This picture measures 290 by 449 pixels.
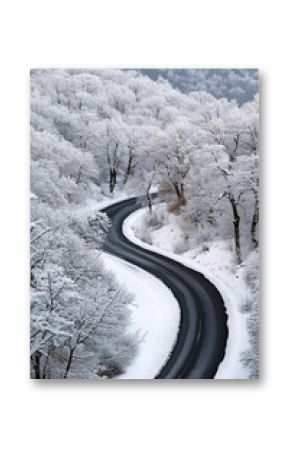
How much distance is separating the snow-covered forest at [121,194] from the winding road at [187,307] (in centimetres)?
17

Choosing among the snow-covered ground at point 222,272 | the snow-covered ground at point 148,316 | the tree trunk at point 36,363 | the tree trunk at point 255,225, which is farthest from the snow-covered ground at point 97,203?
the tree trunk at point 36,363

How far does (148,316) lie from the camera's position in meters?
7.72

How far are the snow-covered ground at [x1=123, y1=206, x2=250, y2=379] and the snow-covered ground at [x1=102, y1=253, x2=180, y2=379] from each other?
469mm

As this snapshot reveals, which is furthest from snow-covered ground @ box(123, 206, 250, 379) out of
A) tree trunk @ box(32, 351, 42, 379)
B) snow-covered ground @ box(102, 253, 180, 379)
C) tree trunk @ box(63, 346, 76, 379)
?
tree trunk @ box(32, 351, 42, 379)

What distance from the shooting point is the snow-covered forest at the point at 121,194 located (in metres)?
7.56

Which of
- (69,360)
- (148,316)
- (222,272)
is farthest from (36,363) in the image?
(222,272)

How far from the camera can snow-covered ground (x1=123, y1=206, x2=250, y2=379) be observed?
757 cm

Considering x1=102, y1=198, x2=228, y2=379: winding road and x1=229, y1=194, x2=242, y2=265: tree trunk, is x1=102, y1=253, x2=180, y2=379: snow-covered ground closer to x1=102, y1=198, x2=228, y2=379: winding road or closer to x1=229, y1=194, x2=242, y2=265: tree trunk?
x1=102, y1=198, x2=228, y2=379: winding road

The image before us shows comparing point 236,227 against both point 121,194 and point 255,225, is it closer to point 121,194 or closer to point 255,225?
point 255,225

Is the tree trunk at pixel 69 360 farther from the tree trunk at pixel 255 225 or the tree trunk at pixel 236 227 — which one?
the tree trunk at pixel 255 225
